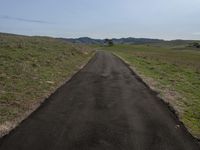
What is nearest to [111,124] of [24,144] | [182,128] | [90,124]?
[90,124]

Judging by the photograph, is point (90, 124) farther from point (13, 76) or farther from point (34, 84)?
point (13, 76)

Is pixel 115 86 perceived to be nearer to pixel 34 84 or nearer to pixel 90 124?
pixel 34 84

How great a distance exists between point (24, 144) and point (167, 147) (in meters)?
3.65

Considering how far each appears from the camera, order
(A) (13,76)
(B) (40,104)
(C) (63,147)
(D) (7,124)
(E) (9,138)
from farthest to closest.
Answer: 1. (A) (13,76)
2. (B) (40,104)
3. (D) (7,124)
4. (E) (9,138)
5. (C) (63,147)

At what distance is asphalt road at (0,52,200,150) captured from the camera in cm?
781

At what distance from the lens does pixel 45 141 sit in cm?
787

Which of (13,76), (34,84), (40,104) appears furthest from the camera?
(13,76)

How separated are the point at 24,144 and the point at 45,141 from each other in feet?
1.78

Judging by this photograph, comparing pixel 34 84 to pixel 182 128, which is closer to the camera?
pixel 182 128

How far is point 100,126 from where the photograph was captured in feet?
30.6

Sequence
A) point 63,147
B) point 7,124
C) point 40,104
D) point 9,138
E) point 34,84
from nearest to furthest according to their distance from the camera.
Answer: point 63,147 → point 9,138 → point 7,124 → point 40,104 → point 34,84

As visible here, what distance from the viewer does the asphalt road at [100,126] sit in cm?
781

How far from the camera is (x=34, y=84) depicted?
16156 mm

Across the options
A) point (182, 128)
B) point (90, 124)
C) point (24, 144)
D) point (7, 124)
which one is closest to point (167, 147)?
point (182, 128)
